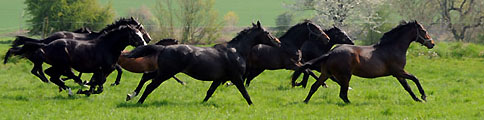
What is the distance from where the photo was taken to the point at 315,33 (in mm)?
13266

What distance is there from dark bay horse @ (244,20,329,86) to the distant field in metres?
43.8

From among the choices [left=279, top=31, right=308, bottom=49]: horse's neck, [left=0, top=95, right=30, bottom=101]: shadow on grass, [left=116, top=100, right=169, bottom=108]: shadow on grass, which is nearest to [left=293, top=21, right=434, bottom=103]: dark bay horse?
[left=279, top=31, right=308, bottom=49]: horse's neck

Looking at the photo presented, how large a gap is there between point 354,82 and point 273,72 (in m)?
3.61

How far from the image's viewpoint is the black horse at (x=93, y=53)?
38.9 ft

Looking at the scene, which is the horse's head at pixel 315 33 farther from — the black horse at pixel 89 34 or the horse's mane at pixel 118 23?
the horse's mane at pixel 118 23

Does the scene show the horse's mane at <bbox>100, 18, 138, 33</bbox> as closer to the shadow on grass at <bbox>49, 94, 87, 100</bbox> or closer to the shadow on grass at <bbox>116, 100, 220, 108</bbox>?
the shadow on grass at <bbox>49, 94, 87, 100</bbox>

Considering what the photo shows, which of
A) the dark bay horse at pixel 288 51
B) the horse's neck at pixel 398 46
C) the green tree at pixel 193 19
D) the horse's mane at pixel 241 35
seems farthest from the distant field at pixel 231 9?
the horse's mane at pixel 241 35

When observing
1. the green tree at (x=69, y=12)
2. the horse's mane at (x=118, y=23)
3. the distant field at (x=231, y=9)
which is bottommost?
the distant field at (x=231, y=9)

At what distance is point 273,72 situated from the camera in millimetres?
19656

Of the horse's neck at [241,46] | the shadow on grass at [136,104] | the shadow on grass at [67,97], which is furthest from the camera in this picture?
the shadow on grass at [67,97]

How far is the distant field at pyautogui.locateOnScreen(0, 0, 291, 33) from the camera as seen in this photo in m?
59.4

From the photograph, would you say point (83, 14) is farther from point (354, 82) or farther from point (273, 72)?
point (354, 82)

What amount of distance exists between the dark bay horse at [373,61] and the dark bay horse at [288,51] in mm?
1733

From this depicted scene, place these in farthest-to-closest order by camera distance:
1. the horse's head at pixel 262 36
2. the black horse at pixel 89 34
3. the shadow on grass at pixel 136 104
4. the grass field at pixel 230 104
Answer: the black horse at pixel 89 34 < the horse's head at pixel 262 36 < the shadow on grass at pixel 136 104 < the grass field at pixel 230 104
